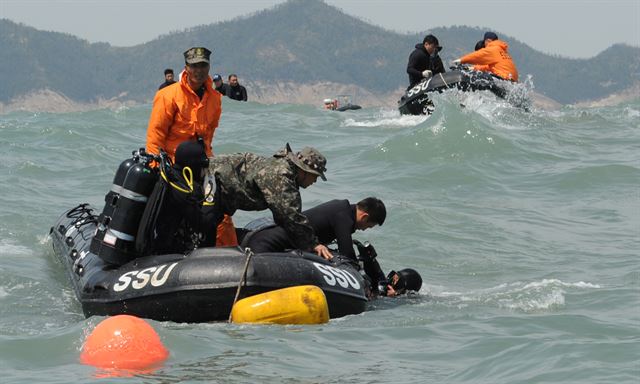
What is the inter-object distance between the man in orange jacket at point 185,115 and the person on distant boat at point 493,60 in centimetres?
1179

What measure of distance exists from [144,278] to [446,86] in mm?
12134

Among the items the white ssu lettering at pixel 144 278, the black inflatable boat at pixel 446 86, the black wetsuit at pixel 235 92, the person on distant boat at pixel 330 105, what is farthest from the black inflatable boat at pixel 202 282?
the person on distant boat at pixel 330 105

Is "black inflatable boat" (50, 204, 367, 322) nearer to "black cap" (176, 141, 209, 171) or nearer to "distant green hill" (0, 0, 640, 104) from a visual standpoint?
"black cap" (176, 141, 209, 171)

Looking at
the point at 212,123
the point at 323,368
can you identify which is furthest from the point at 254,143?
the point at 323,368

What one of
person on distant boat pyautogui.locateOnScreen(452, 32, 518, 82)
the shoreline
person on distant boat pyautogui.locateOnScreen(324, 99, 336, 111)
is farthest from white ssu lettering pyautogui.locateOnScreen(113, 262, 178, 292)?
the shoreline

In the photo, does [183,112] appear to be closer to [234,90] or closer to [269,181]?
[269,181]

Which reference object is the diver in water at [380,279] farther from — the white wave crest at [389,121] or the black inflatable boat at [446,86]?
the white wave crest at [389,121]

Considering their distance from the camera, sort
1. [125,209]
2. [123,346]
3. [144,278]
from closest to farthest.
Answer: [123,346] < [144,278] < [125,209]

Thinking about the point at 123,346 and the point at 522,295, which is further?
the point at 522,295

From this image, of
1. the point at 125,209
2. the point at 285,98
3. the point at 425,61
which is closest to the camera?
the point at 125,209

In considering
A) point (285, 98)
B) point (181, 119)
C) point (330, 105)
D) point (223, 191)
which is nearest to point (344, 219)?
point (223, 191)

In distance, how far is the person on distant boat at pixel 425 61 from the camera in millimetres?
20016

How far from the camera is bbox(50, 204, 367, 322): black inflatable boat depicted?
343 inches

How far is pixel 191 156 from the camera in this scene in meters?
9.12
